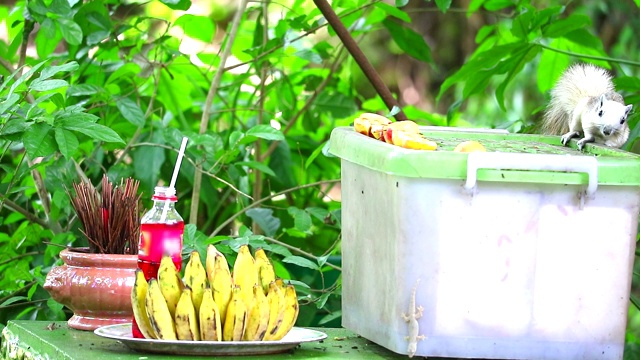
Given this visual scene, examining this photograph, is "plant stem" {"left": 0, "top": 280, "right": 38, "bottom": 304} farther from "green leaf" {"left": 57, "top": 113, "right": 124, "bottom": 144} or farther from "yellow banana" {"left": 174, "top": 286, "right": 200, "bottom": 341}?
"yellow banana" {"left": 174, "top": 286, "right": 200, "bottom": 341}

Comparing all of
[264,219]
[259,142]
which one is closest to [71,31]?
[264,219]

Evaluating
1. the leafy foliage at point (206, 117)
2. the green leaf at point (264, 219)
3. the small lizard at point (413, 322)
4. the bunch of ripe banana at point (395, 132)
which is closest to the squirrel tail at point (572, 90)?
the leafy foliage at point (206, 117)

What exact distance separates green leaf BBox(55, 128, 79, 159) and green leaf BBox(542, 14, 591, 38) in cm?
131

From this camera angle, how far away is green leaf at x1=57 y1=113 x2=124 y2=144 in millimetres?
1830

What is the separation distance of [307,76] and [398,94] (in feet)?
14.3

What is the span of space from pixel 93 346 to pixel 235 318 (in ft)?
0.93

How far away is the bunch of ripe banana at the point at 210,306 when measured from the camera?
1.50 meters

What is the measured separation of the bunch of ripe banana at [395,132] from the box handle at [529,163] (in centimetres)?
13

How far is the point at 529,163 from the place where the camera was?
142cm

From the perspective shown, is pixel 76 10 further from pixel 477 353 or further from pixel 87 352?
pixel 477 353

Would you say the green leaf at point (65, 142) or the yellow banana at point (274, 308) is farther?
the green leaf at point (65, 142)

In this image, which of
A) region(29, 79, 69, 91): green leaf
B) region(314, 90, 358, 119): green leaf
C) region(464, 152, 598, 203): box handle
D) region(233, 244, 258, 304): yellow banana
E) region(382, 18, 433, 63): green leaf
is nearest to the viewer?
region(464, 152, 598, 203): box handle

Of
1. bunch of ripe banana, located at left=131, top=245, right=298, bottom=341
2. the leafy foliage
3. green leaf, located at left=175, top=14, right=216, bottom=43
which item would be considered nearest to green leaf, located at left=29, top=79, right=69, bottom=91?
the leafy foliage

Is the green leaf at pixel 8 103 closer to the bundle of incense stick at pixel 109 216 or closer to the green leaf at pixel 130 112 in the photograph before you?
the bundle of incense stick at pixel 109 216
